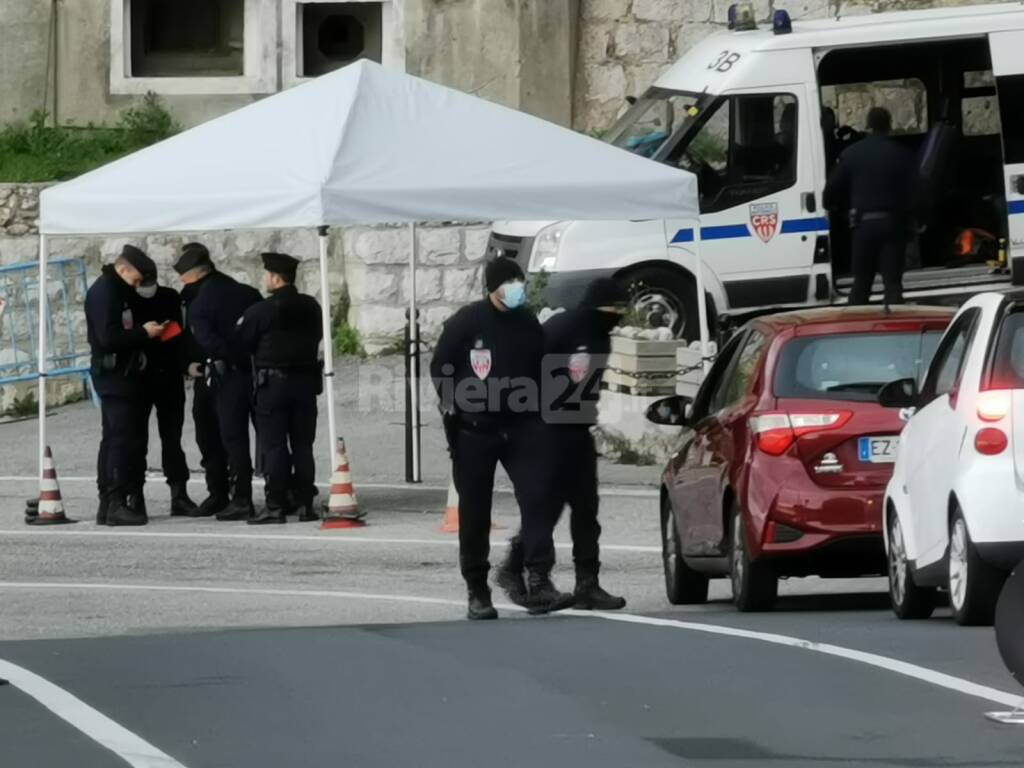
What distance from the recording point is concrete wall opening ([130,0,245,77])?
2783cm

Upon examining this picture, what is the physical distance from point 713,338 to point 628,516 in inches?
125

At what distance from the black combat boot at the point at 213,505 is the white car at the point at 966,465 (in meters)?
7.85

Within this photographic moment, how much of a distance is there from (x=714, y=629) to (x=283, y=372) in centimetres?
701

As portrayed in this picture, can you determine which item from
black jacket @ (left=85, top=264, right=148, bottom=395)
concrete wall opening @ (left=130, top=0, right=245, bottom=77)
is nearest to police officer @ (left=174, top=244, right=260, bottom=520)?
black jacket @ (left=85, top=264, right=148, bottom=395)

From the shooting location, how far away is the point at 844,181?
19.9 meters

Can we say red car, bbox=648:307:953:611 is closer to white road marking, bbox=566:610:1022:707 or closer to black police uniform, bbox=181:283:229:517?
white road marking, bbox=566:610:1022:707

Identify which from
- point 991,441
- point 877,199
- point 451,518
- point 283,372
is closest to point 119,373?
point 283,372

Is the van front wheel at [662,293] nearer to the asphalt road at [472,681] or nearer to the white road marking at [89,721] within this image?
the asphalt road at [472,681]

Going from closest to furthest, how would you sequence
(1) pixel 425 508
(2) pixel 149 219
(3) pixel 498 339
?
1. (3) pixel 498 339
2. (2) pixel 149 219
3. (1) pixel 425 508

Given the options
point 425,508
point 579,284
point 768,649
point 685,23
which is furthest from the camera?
point 685,23

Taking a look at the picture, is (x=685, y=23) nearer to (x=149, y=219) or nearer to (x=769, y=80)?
(x=769, y=80)

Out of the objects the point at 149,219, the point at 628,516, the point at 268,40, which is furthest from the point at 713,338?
the point at 268,40

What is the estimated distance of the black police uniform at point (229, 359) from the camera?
717 inches

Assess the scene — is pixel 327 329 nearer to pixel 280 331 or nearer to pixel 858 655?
pixel 280 331
